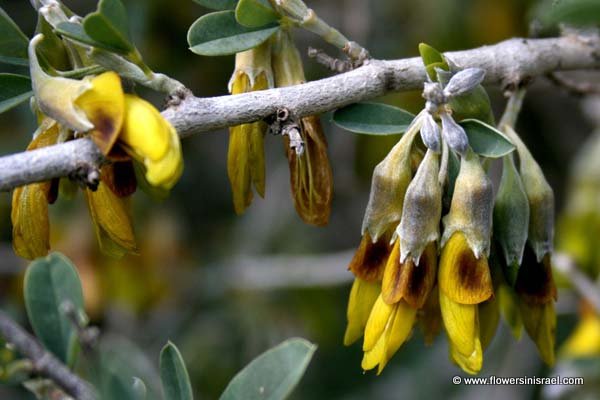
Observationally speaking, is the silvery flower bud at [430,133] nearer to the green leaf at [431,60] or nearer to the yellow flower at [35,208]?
the green leaf at [431,60]

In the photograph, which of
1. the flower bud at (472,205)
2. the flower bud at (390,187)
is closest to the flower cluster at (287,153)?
the flower bud at (390,187)

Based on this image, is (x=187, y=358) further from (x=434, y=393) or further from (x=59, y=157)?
(x=59, y=157)

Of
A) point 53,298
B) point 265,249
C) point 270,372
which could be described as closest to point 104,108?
point 53,298

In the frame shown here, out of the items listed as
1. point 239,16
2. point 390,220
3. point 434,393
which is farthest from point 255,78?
point 434,393

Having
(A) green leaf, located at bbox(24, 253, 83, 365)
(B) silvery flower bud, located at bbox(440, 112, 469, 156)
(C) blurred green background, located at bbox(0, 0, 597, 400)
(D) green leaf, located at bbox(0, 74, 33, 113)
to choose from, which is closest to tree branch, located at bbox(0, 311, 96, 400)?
(A) green leaf, located at bbox(24, 253, 83, 365)

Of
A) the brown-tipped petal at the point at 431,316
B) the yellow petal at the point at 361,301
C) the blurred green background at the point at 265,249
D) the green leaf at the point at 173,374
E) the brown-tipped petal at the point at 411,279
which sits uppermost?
the brown-tipped petal at the point at 411,279

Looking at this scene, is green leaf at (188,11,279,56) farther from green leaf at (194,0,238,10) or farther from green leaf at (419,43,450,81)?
green leaf at (419,43,450,81)
